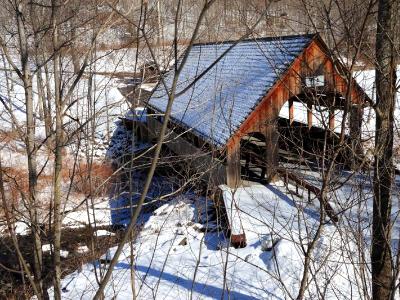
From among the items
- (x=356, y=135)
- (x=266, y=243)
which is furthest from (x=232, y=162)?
(x=356, y=135)

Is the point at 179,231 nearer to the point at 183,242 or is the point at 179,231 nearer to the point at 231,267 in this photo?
the point at 183,242

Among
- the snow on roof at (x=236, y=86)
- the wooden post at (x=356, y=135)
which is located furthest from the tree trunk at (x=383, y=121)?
the snow on roof at (x=236, y=86)

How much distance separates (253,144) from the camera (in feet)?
48.5

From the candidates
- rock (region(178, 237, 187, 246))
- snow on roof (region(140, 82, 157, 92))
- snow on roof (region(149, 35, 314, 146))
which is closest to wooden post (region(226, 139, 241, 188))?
snow on roof (region(149, 35, 314, 146))

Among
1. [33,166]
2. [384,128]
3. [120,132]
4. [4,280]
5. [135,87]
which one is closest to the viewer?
[135,87]

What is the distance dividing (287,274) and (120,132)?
16448mm

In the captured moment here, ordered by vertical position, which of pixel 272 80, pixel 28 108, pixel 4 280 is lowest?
pixel 4 280

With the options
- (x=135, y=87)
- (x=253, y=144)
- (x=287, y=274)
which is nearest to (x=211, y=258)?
(x=287, y=274)

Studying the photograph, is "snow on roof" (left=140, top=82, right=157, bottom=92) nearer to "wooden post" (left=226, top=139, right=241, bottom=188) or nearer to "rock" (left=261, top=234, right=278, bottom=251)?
"wooden post" (left=226, top=139, right=241, bottom=188)

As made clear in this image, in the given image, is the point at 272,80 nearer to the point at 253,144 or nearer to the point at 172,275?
the point at 253,144

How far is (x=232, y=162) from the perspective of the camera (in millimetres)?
10758

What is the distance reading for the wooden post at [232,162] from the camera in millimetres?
10688

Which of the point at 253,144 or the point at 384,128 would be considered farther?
the point at 253,144

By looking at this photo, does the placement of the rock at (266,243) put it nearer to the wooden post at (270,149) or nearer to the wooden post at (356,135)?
the wooden post at (270,149)
